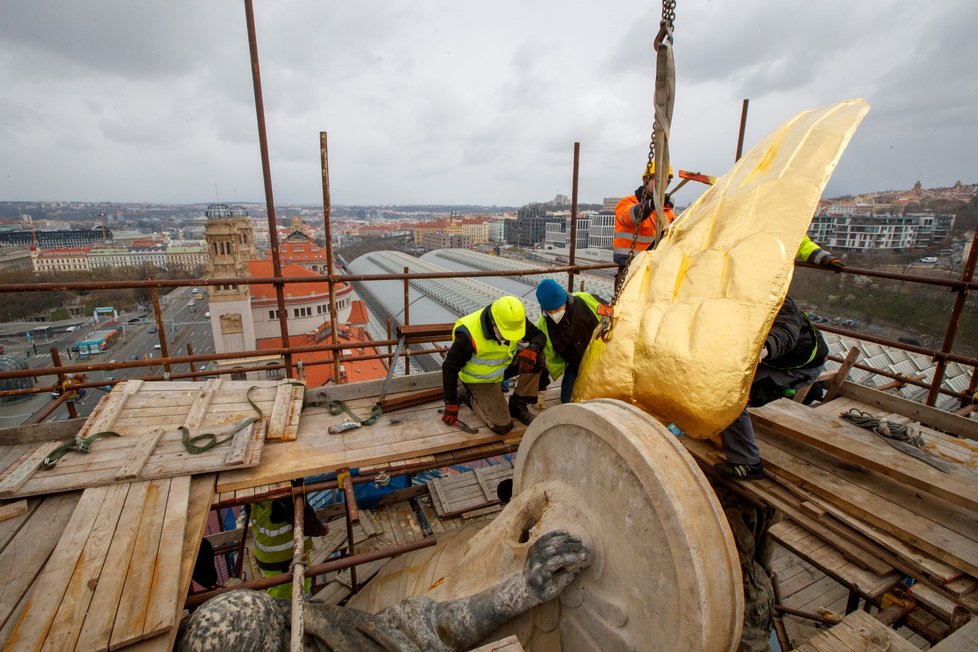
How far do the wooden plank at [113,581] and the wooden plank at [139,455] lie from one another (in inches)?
4.2

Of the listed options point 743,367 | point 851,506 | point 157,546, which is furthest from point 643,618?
point 157,546

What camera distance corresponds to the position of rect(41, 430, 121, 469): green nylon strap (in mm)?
3404

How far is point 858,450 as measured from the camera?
11.8 feet

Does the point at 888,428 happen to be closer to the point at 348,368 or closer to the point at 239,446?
the point at 239,446

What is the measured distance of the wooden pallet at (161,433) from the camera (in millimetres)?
3311

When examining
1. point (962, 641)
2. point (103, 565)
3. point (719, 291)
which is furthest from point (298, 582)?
point (962, 641)

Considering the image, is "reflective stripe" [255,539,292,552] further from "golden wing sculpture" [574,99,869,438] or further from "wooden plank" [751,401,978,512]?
"wooden plank" [751,401,978,512]

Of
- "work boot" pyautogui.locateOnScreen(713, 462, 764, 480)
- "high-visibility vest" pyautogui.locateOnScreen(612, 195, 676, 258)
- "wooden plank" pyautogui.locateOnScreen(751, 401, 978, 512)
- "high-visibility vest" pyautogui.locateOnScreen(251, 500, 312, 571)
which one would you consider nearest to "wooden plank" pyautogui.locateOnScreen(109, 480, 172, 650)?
"high-visibility vest" pyautogui.locateOnScreen(251, 500, 312, 571)

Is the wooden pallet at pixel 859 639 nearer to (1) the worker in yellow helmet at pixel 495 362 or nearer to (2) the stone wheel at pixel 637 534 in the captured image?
(2) the stone wheel at pixel 637 534

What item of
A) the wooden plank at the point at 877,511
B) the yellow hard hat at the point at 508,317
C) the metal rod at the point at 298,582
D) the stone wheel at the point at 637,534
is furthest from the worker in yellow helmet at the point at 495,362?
the wooden plank at the point at 877,511

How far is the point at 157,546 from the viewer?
9.29ft

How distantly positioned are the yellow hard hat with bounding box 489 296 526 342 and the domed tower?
104 ft

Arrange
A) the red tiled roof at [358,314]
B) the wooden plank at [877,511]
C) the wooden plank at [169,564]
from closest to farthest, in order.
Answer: the wooden plank at [169,564], the wooden plank at [877,511], the red tiled roof at [358,314]

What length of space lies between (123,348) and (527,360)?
39496mm
